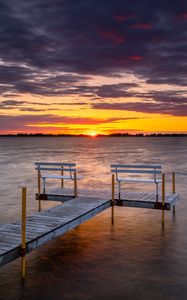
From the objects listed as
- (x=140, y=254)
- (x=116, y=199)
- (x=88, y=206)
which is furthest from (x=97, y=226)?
(x=140, y=254)

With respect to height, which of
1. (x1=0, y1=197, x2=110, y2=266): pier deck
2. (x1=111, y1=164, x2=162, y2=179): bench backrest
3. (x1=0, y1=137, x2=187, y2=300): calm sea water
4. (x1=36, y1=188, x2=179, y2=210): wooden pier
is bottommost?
(x1=0, y1=137, x2=187, y2=300): calm sea water

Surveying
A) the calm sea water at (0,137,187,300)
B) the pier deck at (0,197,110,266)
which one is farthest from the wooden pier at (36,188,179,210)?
the calm sea water at (0,137,187,300)

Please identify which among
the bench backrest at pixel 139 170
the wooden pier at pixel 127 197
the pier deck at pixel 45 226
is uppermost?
the bench backrest at pixel 139 170

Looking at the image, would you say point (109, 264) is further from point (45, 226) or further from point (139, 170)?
point (139, 170)

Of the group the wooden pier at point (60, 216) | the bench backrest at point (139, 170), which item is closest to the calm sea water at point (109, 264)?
the wooden pier at point (60, 216)

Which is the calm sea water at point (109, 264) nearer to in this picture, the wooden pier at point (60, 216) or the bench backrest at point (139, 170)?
the wooden pier at point (60, 216)

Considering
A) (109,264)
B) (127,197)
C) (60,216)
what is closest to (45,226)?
(60,216)

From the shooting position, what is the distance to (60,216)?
13.1 m

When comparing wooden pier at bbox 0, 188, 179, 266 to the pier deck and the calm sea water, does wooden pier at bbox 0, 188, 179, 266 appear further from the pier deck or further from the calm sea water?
the calm sea water

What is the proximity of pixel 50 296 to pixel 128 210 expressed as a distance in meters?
11.0

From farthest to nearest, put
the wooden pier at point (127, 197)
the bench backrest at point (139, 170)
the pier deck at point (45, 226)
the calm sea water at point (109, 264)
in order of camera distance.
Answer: the bench backrest at point (139, 170)
the wooden pier at point (127, 197)
the calm sea water at point (109, 264)
the pier deck at point (45, 226)

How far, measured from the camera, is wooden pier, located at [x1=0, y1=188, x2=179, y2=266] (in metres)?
10.3

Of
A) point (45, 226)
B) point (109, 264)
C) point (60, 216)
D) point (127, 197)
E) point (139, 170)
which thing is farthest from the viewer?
point (127, 197)

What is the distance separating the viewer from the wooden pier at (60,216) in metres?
10.3
